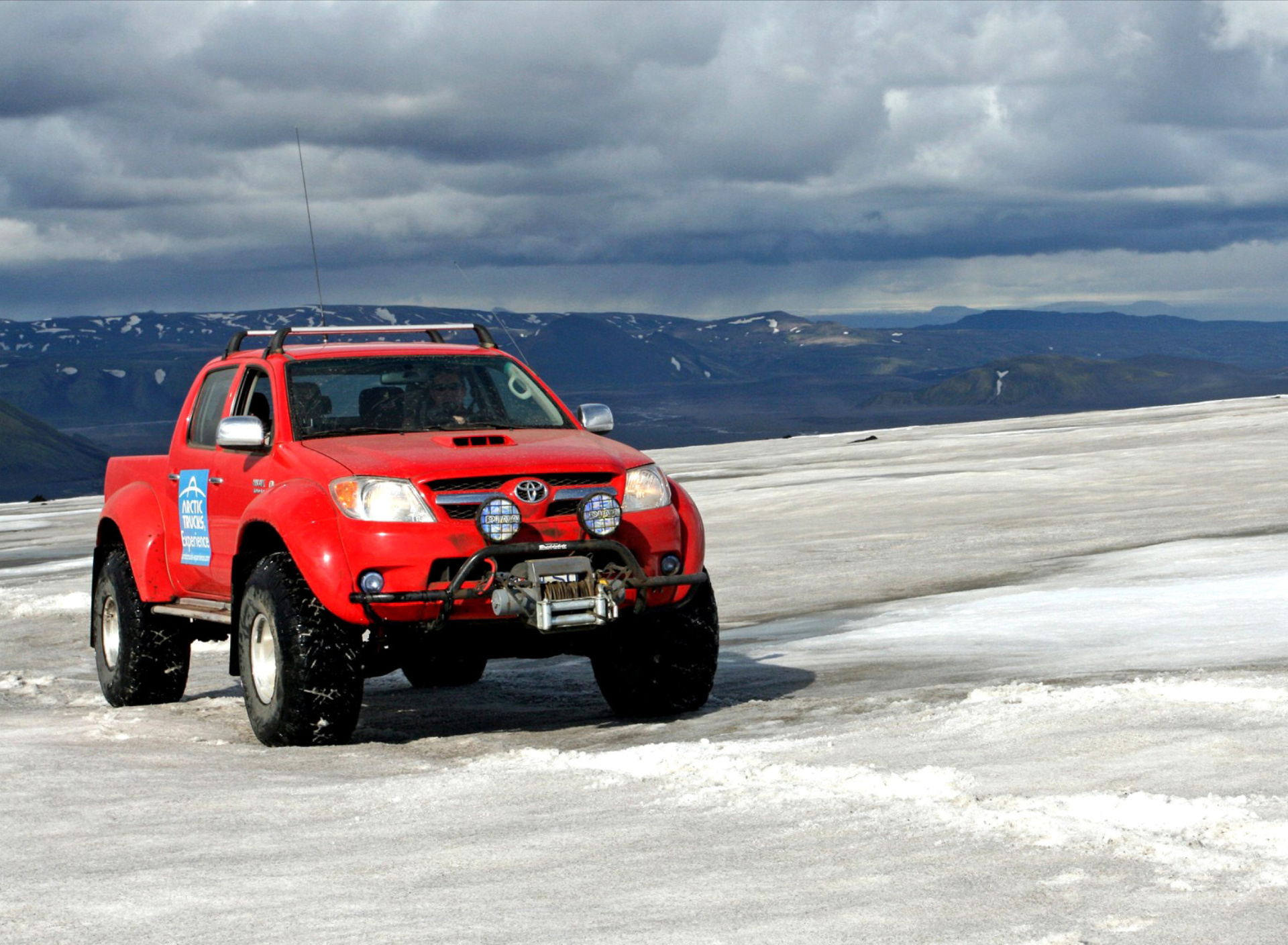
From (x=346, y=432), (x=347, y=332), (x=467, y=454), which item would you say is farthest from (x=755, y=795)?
(x=347, y=332)

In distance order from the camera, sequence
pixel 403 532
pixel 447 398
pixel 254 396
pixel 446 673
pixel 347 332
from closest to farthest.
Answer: pixel 403 532, pixel 447 398, pixel 254 396, pixel 347 332, pixel 446 673

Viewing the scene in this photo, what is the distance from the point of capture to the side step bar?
8.44 metres

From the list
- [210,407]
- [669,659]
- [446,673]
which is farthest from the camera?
[446,673]

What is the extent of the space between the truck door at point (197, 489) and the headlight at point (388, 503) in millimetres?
1727

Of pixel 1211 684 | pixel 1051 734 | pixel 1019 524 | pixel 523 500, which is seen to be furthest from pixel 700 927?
pixel 1019 524

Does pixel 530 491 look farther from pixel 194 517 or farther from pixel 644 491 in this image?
pixel 194 517

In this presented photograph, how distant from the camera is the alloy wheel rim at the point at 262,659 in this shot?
765cm

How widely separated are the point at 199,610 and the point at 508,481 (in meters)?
2.54

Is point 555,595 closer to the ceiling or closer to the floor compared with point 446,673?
closer to the ceiling

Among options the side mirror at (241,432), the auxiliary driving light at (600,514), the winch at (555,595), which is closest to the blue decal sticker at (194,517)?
the side mirror at (241,432)

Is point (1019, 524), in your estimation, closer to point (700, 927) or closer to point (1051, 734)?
point (1051, 734)

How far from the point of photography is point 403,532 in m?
7.04

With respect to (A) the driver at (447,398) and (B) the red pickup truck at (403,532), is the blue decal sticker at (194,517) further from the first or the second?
(A) the driver at (447,398)

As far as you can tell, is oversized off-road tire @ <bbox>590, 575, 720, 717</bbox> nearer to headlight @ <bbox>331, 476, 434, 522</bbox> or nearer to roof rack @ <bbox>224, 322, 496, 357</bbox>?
headlight @ <bbox>331, 476, 434, 522</bbox>
